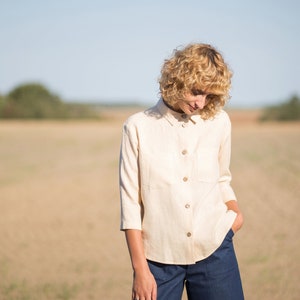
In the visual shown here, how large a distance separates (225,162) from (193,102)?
0.36 meters

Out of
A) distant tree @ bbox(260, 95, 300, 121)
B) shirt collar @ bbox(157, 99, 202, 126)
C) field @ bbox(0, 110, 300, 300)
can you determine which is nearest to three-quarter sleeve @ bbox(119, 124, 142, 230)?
shirt collar @ bbox(157, 99, 202, 126)

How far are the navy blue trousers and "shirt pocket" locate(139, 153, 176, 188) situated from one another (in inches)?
12.7

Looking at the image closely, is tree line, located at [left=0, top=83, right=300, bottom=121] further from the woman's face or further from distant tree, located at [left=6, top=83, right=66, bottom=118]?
the woman's face

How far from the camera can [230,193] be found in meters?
2.46

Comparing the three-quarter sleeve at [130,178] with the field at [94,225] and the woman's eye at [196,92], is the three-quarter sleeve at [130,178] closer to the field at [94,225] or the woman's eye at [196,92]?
the woman's eye at [196,92]

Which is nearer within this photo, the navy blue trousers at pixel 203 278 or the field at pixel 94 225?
the navy blue trousers at pixel 203 278

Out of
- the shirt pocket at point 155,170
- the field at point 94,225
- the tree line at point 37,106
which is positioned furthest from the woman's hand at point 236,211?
the tree line at point 37,106

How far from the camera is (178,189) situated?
2.21m

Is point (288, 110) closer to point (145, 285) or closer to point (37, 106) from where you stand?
point (37, 106)

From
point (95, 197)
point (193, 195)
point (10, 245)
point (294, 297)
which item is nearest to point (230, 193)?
point (193, 195)

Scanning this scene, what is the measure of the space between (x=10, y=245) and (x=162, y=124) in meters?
5.84

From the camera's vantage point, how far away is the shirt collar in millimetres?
2283

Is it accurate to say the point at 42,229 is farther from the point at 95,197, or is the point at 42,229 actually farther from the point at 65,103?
the point at 65,103

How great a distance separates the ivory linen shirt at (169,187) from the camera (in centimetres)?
221
